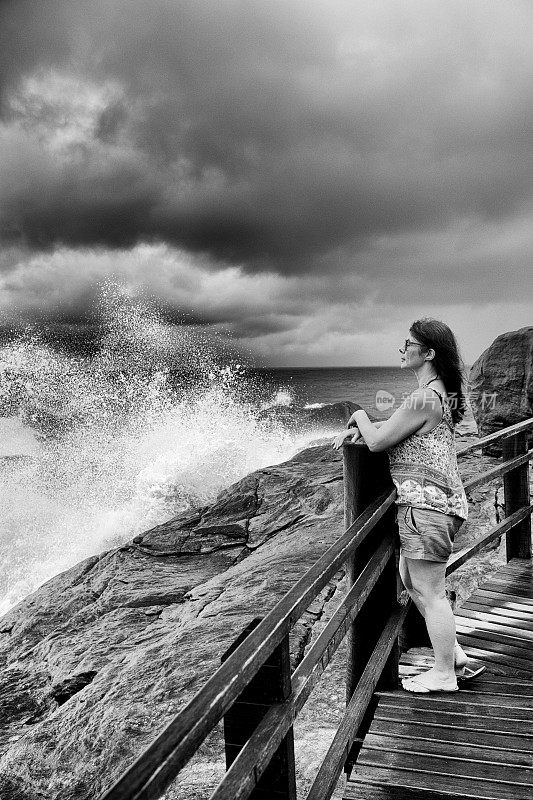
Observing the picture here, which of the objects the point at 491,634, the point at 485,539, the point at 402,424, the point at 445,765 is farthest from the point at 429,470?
the point at 491,634

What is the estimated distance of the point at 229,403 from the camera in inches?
1051

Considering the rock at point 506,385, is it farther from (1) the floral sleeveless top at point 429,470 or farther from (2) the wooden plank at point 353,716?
(2) the wooden plank at point 353,716

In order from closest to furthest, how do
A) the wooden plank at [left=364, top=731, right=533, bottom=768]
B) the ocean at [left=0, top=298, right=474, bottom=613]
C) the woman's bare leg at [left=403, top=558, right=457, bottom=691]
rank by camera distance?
1. the wooden plank at [left=364, top=731, right=533, bottom=768]
2. the woman's bare leg at [left=403, top=558, right=457, bottom=691]
3. the ocean at [left=0, top=298, right=474, bottom=613]

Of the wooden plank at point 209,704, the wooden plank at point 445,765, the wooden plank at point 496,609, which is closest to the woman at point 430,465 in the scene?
the wooden plank at point 445,765

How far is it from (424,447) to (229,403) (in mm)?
23736

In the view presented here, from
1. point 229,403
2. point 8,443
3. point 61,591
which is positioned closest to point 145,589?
point 61,591

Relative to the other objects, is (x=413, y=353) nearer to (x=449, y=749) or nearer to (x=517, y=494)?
(x=449, y=749)

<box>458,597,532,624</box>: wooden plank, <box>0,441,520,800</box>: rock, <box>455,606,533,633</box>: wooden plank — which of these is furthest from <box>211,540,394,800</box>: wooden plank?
<box>458,597,532,624</box>: wooden plank

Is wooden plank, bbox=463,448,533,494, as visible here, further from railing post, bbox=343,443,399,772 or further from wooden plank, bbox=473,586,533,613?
railing post, bbox=343,443,399,772

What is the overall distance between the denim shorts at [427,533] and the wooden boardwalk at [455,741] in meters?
0.73

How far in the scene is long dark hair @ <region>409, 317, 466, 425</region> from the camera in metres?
3.06

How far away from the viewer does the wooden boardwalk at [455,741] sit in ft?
8.18

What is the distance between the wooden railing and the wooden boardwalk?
0.14 meters

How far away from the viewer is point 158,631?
5738mm
